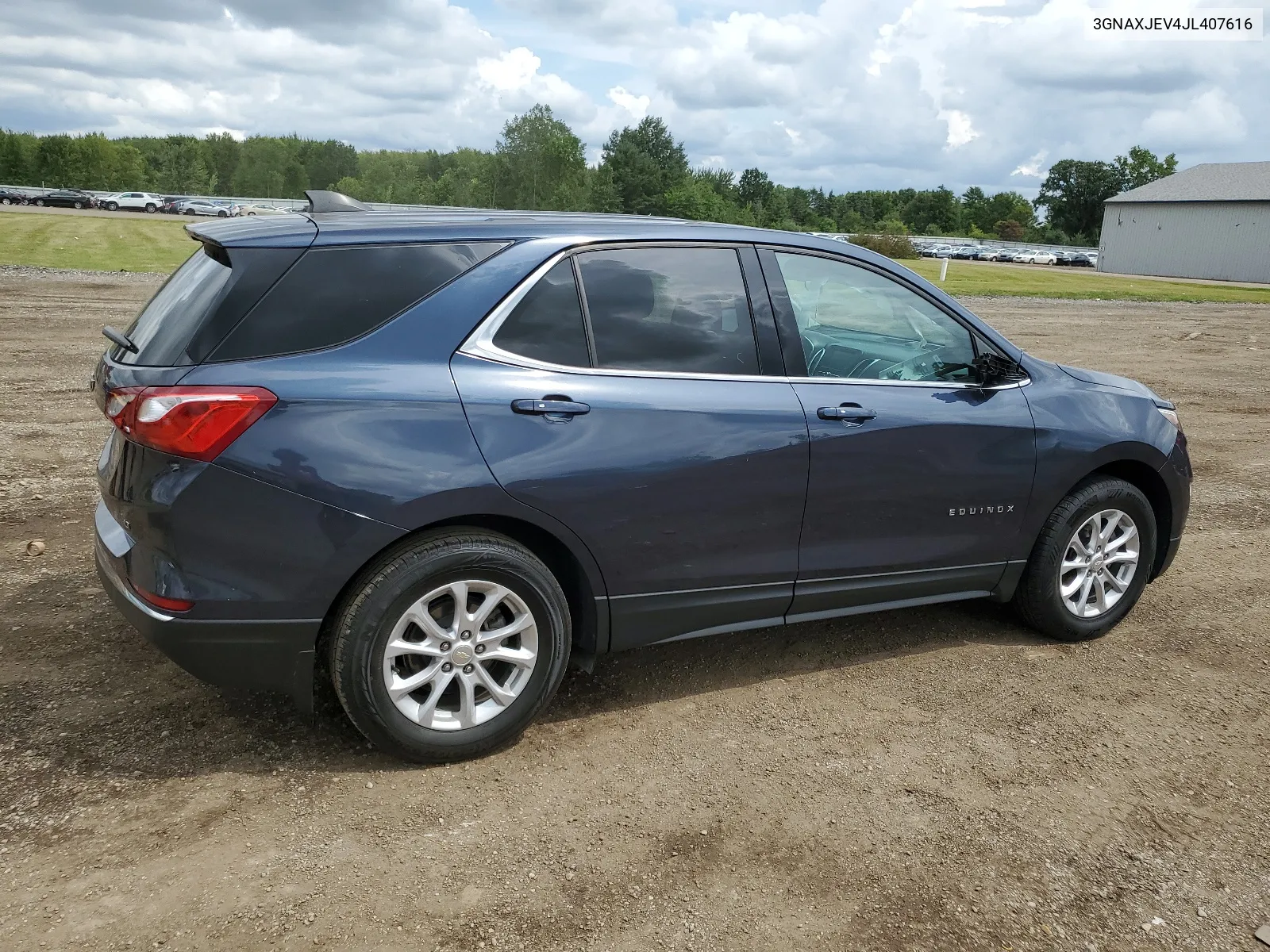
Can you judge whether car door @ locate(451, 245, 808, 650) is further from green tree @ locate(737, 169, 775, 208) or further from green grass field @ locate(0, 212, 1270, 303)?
green tree @ locate(737, 169, 775, 208)

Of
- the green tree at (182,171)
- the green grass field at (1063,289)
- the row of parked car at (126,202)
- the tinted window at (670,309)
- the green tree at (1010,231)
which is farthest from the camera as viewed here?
the green tree at (182,171)

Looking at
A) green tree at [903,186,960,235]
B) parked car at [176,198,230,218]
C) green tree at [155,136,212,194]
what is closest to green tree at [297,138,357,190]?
green tree at [155,136,212,194]

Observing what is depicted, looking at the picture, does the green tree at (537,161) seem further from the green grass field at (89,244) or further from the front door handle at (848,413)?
the front door handle at (848,413)

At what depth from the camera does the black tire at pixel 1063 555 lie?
482 centimetres

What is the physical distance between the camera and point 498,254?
12.2ft

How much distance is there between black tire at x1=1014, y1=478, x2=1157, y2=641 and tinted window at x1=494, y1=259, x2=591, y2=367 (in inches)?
96.0

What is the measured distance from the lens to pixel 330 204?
425cm

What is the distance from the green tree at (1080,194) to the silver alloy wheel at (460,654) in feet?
377

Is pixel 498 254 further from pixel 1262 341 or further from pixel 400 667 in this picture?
pixel 1262 341

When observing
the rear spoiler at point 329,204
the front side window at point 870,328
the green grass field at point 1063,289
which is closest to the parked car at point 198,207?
the green grass field at point 1063,289

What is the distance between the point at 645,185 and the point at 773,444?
101m

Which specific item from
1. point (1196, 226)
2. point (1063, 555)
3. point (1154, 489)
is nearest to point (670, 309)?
A: point (1063, 555)

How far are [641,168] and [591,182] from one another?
21.5 feet

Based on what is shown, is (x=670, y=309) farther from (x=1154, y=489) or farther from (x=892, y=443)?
(x=1154, y=489)
